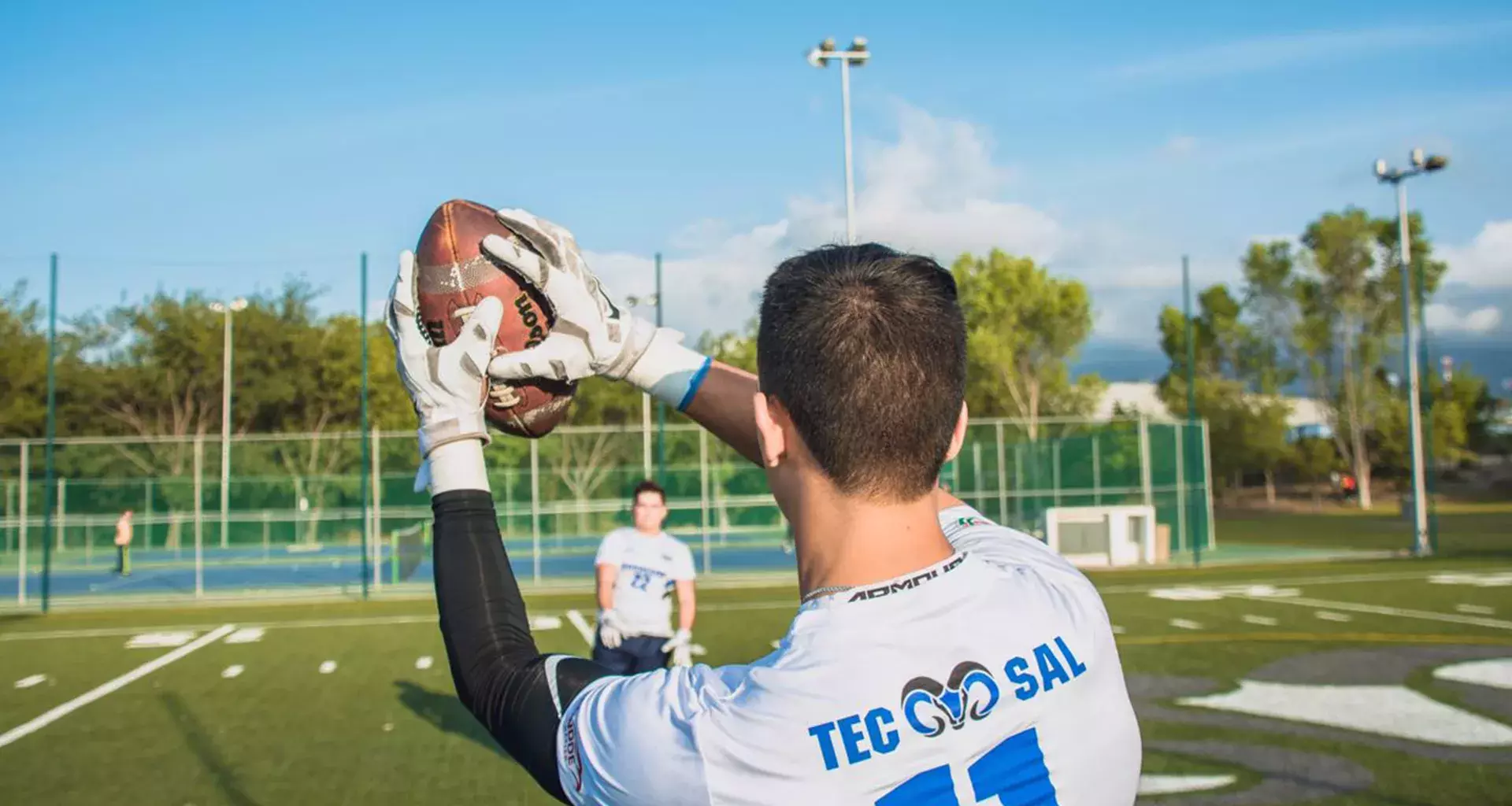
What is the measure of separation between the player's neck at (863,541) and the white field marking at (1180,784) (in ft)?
18.0

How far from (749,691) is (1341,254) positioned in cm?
5659

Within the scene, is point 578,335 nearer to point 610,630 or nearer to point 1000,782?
point 1000,782

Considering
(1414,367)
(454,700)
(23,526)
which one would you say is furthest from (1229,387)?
(454,700)

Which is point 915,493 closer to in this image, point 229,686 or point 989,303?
point 229,686

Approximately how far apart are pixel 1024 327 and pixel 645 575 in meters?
38.9

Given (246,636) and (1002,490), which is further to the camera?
(1002,490)

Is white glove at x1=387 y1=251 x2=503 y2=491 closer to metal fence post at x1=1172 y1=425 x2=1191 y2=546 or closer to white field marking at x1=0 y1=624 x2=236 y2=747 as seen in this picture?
white field marking at x1=0 y1=624 x2=236 y2=747

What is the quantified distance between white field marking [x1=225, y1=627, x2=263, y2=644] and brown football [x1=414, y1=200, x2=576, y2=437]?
13.1 m

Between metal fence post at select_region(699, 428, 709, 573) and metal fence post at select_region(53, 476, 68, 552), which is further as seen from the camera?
metal fence post at select_region(53, 476, 68, 552)

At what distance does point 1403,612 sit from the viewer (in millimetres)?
14031

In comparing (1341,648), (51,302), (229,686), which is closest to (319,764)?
(229,686)

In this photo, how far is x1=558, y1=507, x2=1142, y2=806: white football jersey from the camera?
133 cm

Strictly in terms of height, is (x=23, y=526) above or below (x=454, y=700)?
above

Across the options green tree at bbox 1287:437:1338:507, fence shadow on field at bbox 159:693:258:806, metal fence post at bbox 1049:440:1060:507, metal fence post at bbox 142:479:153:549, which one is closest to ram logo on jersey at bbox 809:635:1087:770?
fence shadow on field at bbox 159:693:258:806
